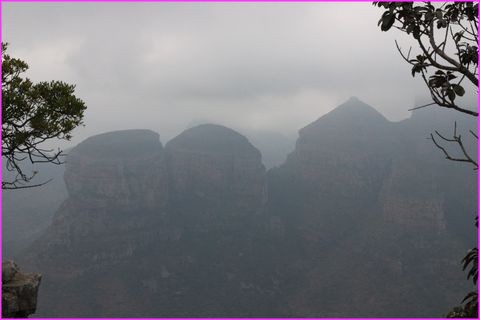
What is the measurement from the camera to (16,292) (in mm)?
16609

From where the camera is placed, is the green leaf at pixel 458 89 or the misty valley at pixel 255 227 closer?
the green leaf at pixel 458 89

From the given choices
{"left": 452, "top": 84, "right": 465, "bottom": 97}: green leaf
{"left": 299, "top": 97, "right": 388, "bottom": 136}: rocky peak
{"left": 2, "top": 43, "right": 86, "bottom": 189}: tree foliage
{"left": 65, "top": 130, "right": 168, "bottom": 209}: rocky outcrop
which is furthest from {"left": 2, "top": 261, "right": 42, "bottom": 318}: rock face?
{"left": 299, "top": 97, "right": 388, "bottom": 136}: rocky peak

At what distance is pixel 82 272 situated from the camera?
399 feet

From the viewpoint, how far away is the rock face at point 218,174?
6525 inches

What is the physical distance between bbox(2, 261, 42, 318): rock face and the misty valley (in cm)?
9540

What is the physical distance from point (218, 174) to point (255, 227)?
2750cm

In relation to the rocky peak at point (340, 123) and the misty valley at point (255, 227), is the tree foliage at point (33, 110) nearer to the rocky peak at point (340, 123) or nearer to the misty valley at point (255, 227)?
the misty valley at point (255, 227)

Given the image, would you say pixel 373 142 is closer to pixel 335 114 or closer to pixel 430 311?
pixel 335 114

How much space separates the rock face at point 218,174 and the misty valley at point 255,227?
22.1 inches

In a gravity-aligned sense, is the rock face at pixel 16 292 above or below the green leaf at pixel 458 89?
below

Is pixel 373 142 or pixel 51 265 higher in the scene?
pixel 373 142

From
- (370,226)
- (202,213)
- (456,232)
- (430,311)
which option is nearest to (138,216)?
(202,213)

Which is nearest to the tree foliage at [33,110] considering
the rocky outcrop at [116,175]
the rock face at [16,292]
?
the rock face at [16,292]

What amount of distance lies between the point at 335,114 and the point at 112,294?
129 meters
